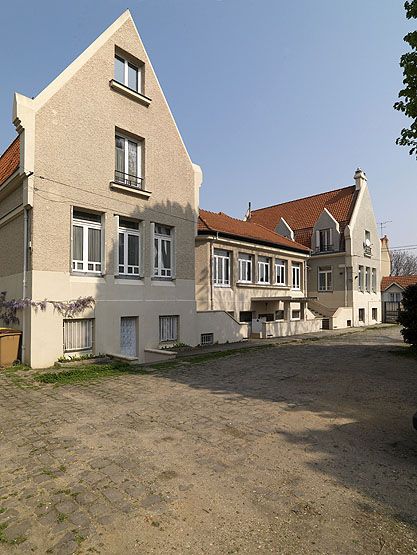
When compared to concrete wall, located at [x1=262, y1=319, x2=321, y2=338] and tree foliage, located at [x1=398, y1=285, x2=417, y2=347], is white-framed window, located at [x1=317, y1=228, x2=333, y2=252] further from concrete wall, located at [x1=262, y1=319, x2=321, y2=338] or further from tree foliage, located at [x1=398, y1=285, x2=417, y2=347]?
tree foliage, located at [x1=398, y1=285, x2=417, y2=347]

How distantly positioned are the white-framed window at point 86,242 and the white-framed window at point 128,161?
6.97ft

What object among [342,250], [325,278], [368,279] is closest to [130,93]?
[342,250]

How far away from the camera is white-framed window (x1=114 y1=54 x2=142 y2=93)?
14781 mm

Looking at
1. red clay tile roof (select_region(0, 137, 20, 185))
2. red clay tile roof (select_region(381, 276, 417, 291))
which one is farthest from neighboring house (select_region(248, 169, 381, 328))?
red clay tile roof (select_region(0, 137, 20, 185))

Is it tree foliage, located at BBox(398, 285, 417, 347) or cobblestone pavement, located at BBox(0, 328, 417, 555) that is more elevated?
tree foliage, located at BBox(398, 285, 417, 347)

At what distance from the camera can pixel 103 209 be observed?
1352 centimetres

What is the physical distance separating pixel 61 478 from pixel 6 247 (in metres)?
11.6

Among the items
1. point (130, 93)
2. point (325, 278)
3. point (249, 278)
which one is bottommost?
point (249, 278)

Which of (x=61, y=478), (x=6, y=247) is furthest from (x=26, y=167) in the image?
(x=61, y=478)

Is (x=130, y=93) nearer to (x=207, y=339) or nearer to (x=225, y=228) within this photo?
(x=225, y=228)

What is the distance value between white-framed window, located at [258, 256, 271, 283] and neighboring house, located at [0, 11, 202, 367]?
29.3 ft

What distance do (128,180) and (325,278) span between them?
2397 centimetres

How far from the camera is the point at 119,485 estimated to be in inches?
165

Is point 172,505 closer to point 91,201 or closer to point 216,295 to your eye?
point 91,201
